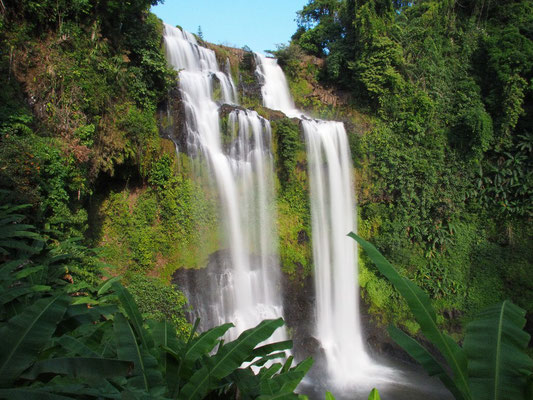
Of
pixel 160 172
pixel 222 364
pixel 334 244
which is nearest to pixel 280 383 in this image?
pixel 222 364

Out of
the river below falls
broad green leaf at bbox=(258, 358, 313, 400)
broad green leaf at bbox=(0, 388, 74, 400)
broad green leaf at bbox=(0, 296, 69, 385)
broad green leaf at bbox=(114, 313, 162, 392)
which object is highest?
broad green leaf at bbox=(0, 296, 69, 385)

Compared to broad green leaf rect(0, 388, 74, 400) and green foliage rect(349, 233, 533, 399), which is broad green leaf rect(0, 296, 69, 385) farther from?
green foliage rect(349, 233, 533, 399)

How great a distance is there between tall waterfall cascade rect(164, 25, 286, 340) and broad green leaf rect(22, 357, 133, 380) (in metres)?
8.22

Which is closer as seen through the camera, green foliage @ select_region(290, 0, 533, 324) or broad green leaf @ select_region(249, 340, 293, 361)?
broad green leaf @ select_region(249, 340, 293, 361)

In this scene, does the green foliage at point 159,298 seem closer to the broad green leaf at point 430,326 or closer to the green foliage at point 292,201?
the green foliage at point 292,201

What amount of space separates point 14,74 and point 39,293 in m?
6.31

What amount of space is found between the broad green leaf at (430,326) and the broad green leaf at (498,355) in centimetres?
9

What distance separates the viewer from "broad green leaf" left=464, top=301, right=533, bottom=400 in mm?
1737

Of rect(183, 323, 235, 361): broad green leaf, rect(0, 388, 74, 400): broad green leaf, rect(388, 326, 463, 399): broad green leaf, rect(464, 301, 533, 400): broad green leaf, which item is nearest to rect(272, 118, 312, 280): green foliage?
rect(183, 323, 235, 361): broad green leaf

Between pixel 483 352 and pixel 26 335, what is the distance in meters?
2.41

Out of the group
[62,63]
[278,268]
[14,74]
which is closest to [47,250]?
[14,74]

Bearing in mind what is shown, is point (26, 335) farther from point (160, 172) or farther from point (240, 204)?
point (240, 204)

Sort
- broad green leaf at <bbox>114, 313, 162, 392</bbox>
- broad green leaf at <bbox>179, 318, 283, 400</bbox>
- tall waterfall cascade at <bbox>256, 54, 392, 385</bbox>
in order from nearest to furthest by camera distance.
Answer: broad green leaf at <bbox>114, 313, 162, 392</bbox>, broad green leaf at <bbox>179, 318, 283, 400</bbox>, tall waterfall cascade at <bbox>256, 54, 392, 385</bbox>

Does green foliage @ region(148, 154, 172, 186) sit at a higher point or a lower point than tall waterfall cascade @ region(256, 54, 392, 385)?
higher
